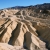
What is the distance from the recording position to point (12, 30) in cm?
2480

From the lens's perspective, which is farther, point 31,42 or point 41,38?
point 41,38

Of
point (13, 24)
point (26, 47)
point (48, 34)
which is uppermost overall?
point (13, 24)

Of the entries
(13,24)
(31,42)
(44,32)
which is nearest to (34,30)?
(44,32)

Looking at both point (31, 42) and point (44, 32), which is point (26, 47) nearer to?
point (31, 42)

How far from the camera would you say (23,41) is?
22.4m

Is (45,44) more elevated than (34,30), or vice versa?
(34,30)

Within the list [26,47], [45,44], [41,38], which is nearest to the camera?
[26,47]

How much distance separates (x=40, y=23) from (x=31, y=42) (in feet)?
24.2

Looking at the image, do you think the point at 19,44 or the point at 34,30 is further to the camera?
the point at 34,30

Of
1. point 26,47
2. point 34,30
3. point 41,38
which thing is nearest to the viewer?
point 26,47

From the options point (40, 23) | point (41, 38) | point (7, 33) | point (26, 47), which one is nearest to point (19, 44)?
point (26, 47)

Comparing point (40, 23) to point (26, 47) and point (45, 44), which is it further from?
point (26, 47)

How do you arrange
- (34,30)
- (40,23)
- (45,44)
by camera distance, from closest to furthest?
1. (45,44)
2. (34,30)
3. (40,23)

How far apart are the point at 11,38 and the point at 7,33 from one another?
0.91 m
